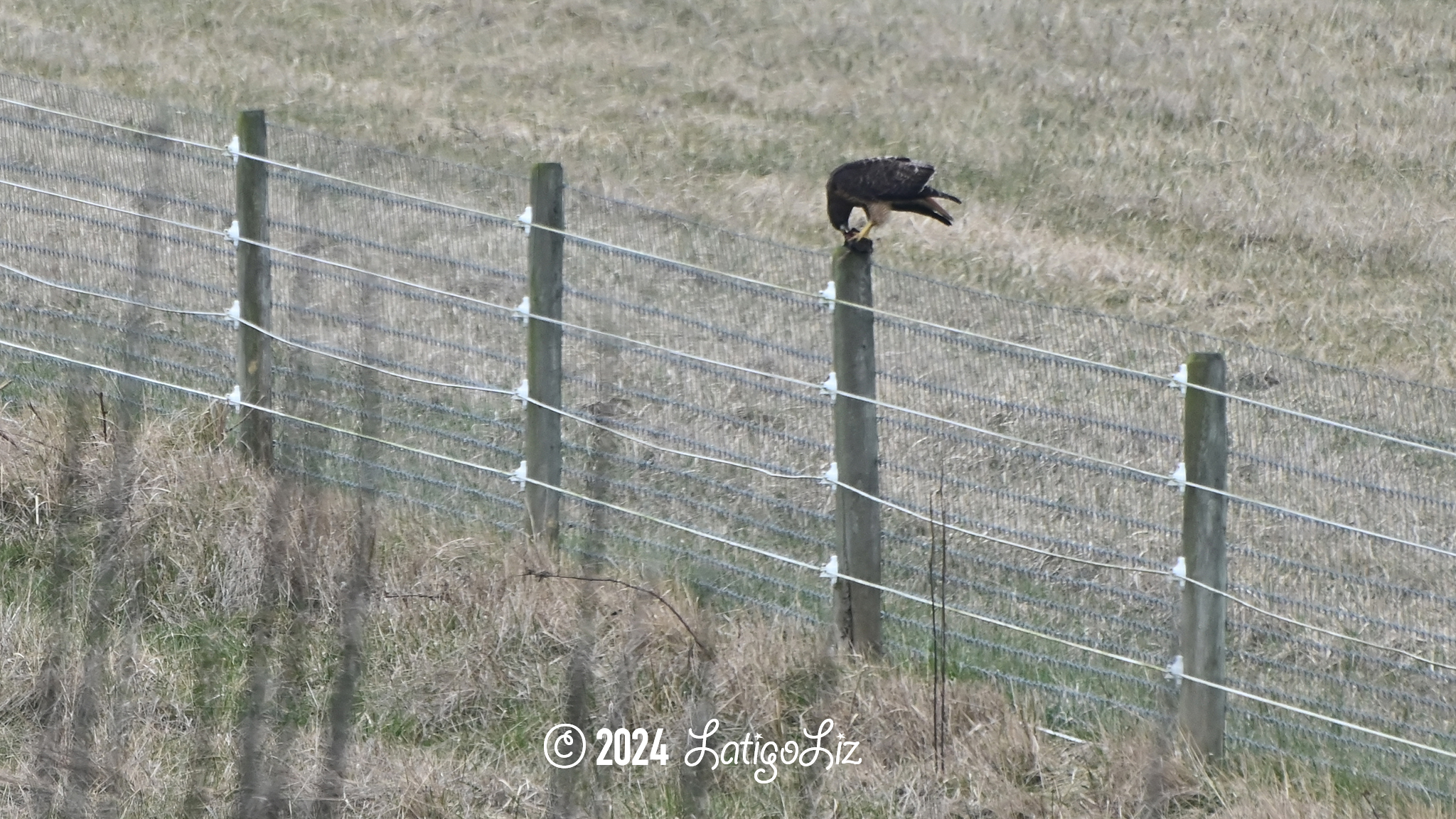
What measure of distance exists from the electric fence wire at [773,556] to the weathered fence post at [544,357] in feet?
0.22

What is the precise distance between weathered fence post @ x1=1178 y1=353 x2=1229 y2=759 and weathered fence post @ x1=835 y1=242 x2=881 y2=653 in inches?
37.5

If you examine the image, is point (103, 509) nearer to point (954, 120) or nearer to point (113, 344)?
point (113, 344)

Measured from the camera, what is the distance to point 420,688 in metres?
4.97

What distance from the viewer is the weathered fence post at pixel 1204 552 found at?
468 cm

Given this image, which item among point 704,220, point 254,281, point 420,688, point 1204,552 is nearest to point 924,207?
point 1204,552

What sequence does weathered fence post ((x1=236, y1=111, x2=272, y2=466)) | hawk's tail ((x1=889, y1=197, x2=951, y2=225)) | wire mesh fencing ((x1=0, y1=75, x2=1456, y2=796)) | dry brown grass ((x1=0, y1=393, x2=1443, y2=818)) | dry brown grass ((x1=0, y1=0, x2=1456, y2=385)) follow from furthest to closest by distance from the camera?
dry brown grass ((x1=0, y1=0, x2=1456, y2=385))
weathered fence post ((x1=236, y1=111, x2=272, y2=466))
wire mesh fencing ((x1=0, y1=75, x2=1456, y2=796))
hawk's tail ((x1=889, y1=197, x2=951, y2=225))
dry brown grass ((x1=0, y1=393, x2=1443, y2=818))

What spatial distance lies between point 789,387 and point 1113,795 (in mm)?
4513

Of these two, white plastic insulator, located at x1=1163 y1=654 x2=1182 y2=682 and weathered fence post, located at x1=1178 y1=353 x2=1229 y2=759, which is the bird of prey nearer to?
weathered fence post, located at x1=1178 y1=353 x2=1229 y2=759

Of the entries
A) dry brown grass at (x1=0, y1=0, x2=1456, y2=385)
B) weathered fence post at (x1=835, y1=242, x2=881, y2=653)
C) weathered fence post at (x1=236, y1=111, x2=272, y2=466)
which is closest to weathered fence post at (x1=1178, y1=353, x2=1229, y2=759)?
weathered fence post at (x1=835, y1=242, x2=881, y2=653)

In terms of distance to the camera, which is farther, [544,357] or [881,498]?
[881,498]

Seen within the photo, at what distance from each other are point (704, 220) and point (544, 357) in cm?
640

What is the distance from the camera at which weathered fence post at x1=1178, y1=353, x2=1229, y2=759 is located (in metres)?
4.68

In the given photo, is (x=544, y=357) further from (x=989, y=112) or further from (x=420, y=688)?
(x=989, y=112)

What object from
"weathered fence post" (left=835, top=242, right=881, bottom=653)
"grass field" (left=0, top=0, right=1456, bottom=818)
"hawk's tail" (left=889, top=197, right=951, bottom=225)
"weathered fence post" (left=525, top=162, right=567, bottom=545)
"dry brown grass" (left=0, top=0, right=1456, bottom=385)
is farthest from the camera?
"dry brown grass" (left=0, top=0, right=1456, bottom=385)
